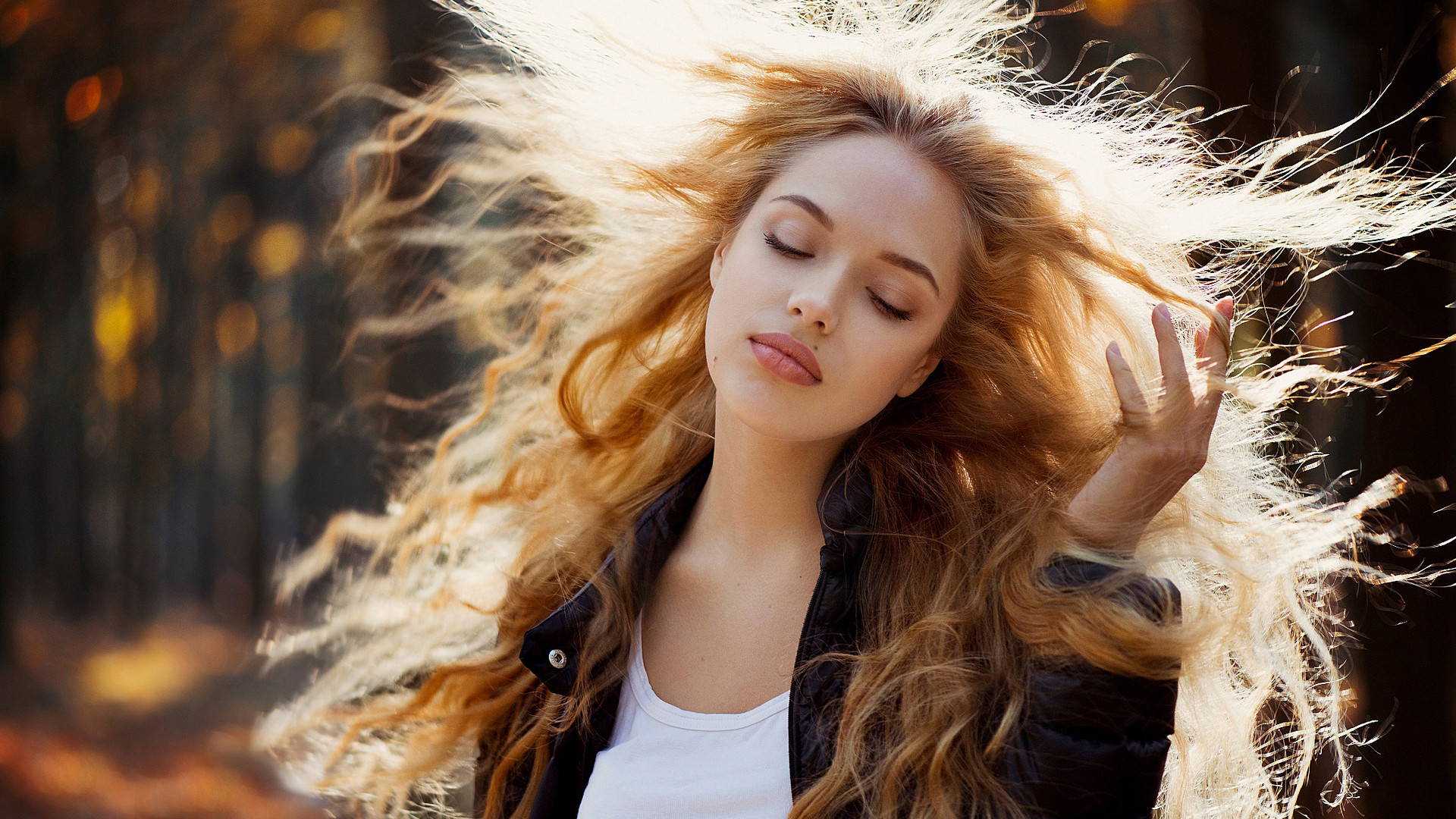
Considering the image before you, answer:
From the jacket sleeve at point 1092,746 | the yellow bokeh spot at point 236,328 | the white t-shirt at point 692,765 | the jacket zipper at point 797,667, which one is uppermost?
the jacket sleeve at point 1092,746

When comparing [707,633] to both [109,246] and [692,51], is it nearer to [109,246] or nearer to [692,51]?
[692,51]

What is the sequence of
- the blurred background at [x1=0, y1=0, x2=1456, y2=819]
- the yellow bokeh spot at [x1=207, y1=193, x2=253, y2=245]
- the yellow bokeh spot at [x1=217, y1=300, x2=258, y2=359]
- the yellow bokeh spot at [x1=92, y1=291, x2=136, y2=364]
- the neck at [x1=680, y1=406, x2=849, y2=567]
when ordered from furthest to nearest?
the yellow bokeh spot at [x1=92, y1=291, x2=136, y2=364] → the yellow bokeh spot at [x1=217, y1=300, x2=258, y2=359] → the yellow bokeh spot at [x1=207, y1=193, x2=253, y2=245] → the blurred background at [x1=0, y1=0, x2=1456, y2=819] → the neck at [x1=680, y1=406, x2=849, y2=567]

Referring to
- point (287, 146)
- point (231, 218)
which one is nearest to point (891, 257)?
point (287, 146)

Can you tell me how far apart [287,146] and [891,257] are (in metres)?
4.94

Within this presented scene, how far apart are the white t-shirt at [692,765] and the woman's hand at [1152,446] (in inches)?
22.0

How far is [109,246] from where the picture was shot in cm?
656

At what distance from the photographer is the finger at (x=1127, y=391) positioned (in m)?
1.61

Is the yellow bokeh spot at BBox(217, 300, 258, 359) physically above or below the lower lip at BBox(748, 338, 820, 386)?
below

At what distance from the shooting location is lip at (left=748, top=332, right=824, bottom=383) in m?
1.69

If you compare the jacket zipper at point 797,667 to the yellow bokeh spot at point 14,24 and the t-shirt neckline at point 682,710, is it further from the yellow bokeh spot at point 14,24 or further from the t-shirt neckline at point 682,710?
the yellow bokeh spot at point 14,24

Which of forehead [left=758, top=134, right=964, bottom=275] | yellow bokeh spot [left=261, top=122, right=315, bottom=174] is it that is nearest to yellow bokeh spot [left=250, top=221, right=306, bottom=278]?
yellow bokeh spot [left=261, top=122, right=315, bottom=174]

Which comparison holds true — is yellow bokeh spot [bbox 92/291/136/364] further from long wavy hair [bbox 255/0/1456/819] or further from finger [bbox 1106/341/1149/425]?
finger [bbox 1106/341/1149/425]

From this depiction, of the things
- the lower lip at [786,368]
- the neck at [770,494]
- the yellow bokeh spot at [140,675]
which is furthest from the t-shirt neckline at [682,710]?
the yellow bokeh spot at [140,675]

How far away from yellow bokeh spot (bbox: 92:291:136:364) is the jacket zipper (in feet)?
20.2
